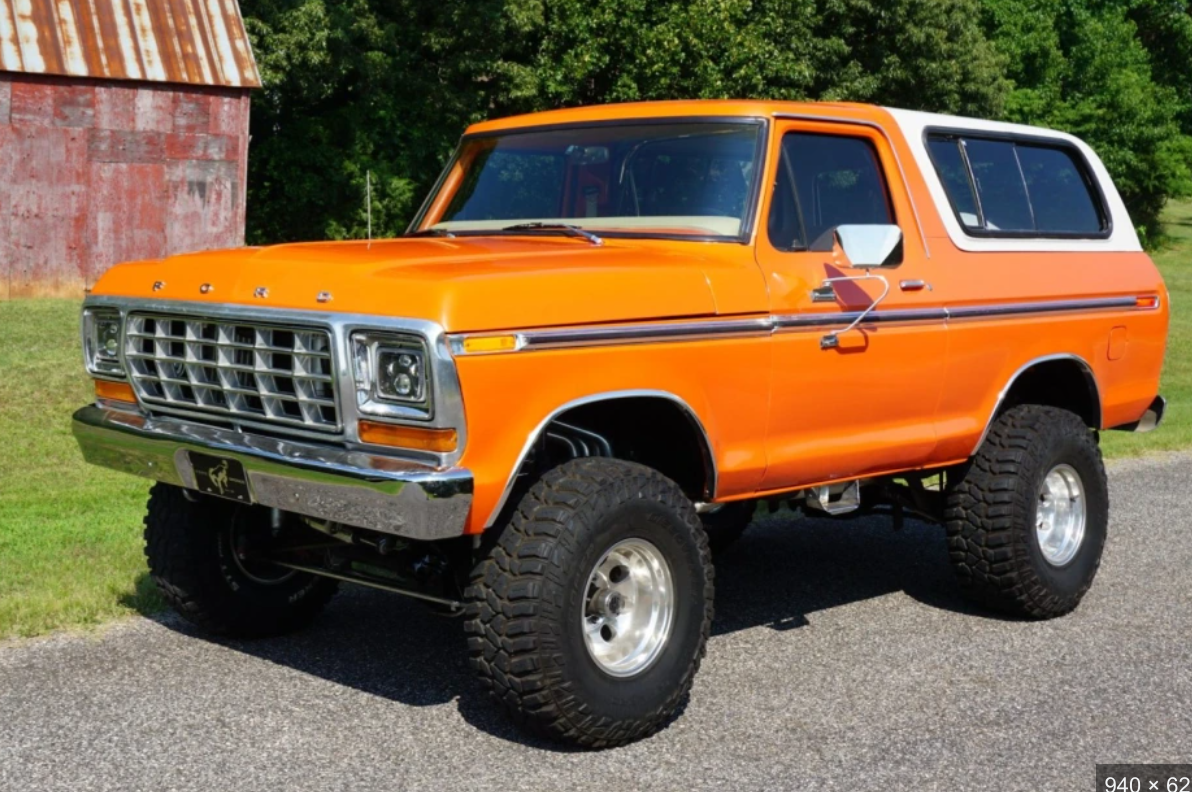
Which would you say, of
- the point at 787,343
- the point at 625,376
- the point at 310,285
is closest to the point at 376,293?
the point at 310,285

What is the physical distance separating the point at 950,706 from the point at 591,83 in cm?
2758

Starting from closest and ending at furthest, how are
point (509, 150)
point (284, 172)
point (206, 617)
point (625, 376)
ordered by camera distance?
point (625, 376) → point (206, 617) → point (509, 150) → point (284, 172)

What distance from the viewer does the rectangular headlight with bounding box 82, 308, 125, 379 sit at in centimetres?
567

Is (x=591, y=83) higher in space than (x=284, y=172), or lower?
higher

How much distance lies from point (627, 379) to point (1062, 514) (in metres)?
2.87

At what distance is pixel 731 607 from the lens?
6961 millimetres

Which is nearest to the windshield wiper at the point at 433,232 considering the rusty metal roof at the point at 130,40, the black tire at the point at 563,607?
the black tire at the point at 563,607

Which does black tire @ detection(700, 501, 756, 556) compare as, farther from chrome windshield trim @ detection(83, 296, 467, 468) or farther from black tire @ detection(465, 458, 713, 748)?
chrome windshield trim @ detection(83, 296, 467, 468)

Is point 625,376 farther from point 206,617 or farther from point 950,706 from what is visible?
point 206,617

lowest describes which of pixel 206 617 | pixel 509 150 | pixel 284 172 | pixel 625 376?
pixel 284 172

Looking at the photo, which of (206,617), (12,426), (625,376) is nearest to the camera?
(625,376)

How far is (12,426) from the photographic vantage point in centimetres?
1200

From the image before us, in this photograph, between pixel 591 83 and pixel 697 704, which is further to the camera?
pixel 591 83

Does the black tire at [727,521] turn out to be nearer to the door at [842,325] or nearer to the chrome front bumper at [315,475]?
the door at [842,325]
